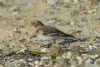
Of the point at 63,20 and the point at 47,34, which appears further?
the point at 63,20

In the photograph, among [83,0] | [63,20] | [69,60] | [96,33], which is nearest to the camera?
[69,60]

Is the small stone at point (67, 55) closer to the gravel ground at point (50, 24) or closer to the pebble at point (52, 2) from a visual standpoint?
the gravel ground at point (50, 24)

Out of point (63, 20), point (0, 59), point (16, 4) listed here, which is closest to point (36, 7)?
point (16, 4)

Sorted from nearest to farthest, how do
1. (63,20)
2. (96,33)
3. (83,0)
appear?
(96,33)
(63,20)
(83,0)

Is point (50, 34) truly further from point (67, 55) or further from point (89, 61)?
point (89, 61)

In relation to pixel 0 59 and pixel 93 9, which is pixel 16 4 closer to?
pixel 93 9

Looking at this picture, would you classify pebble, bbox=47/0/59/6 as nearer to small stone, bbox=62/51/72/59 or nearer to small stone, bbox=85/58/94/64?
small stone, bbox=62/51/72/59

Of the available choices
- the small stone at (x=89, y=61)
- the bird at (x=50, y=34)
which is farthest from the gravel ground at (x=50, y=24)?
the bird at (x=50, y=34)

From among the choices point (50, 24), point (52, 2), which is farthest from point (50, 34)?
point (52, 2)
